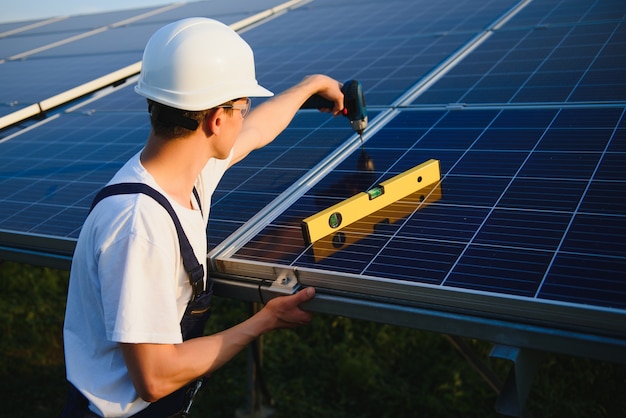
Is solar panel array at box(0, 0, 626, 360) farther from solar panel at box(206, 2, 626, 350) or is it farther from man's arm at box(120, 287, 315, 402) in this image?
man's arm at box(120, 287, 315, 402)

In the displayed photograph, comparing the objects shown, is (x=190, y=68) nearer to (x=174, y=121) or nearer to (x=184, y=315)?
(x=174, y=121)

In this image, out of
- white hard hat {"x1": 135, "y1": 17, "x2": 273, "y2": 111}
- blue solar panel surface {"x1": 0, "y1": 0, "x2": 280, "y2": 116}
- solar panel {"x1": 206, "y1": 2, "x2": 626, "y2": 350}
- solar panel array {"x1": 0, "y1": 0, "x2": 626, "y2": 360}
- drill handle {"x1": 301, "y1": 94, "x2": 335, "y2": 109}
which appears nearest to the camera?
solar panel {"x1": 206, "y1": 2, "x2": 626, "y2": 350}

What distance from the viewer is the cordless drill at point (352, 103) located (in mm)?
4414

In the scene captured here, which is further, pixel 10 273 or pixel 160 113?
pixel 10 273

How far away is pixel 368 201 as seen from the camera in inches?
143

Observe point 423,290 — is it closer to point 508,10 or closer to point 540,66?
point 540,66

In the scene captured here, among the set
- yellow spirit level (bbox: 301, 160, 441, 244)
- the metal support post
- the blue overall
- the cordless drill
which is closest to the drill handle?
the cordless drill

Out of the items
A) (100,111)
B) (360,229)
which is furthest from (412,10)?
(360,229)

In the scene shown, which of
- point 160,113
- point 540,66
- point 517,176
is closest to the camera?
point 160,113

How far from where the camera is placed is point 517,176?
3.85 meters

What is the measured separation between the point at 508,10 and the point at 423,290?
5449mm

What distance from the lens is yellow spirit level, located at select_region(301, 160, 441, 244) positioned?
136 inches

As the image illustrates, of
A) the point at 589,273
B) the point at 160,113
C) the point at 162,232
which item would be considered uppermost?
the point at 160,113

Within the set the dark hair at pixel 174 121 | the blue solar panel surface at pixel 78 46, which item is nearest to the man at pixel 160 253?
the dark hair at pixel 174 121
